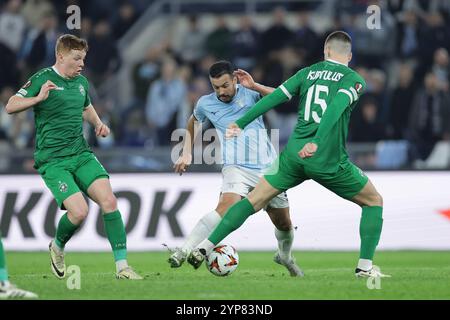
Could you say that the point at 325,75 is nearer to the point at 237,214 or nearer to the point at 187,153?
the point at 237,214

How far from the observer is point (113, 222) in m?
10.9

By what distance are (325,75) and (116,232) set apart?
97.8 inches

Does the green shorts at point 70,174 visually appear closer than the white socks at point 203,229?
Yes

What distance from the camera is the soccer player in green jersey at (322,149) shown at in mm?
10414

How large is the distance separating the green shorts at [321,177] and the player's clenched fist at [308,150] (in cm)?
26

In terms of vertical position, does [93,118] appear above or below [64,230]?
above

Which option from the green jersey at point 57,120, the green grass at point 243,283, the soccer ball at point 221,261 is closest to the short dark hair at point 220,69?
the green jersey at point 57,120

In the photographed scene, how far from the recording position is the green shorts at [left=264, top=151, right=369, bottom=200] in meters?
10.5

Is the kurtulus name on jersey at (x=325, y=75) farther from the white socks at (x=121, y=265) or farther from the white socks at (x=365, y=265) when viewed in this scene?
the white socks at (x=121, y=265)

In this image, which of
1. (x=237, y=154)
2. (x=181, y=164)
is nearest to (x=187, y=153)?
(x=181, y=164)

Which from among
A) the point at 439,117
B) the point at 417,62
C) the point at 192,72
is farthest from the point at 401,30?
the point at 192,72

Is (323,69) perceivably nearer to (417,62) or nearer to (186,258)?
(186,258)

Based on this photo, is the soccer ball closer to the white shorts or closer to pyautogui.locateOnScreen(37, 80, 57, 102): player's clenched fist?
the white shorts

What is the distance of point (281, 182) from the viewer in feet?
34.6
